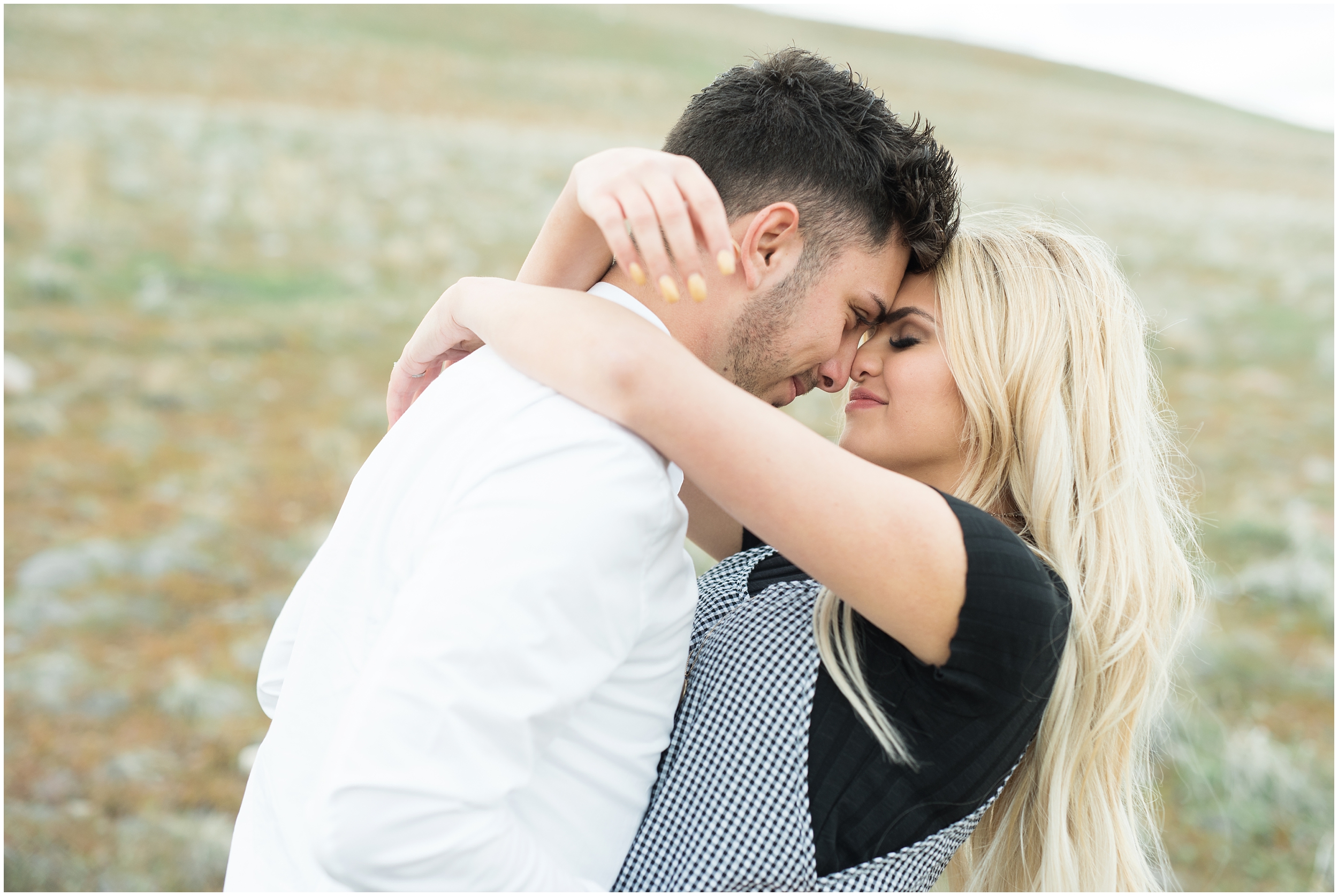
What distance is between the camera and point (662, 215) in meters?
1.38

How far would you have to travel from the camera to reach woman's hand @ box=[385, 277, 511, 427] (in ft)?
6.64

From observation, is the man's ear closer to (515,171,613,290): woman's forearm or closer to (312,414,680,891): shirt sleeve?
(515,171,613,290): woman's forearm

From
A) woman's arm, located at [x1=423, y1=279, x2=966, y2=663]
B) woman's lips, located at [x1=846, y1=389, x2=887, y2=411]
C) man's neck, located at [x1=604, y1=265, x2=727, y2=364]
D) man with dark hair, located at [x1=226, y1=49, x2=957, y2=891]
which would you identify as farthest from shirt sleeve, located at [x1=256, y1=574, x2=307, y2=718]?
woman's lips, located at [x1=846, y1=389, x2=887, y2=411]

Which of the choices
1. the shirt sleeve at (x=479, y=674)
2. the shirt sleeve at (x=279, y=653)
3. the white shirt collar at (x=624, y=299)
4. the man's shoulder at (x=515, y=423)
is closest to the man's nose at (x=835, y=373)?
the white shirt collar at (x=624, y=299)

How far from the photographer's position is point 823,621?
1.80m

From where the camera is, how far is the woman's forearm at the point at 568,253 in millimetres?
1848

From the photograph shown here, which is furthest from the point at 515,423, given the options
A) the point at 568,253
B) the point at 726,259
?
the point at 568,253

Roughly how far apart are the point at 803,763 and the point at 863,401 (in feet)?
3.26

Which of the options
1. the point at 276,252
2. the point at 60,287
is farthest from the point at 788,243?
the point at 276,252

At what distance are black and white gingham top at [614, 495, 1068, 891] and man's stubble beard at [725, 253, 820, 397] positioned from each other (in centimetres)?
61

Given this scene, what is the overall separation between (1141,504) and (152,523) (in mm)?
6038

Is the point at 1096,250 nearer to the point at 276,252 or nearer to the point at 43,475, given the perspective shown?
the point at 43,475

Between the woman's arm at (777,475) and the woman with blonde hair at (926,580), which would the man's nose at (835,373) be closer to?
the woman with blonde hair at (926,580)

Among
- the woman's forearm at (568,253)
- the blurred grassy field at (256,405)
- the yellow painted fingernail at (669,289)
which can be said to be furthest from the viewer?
the blurred grassy field at (256,405)
